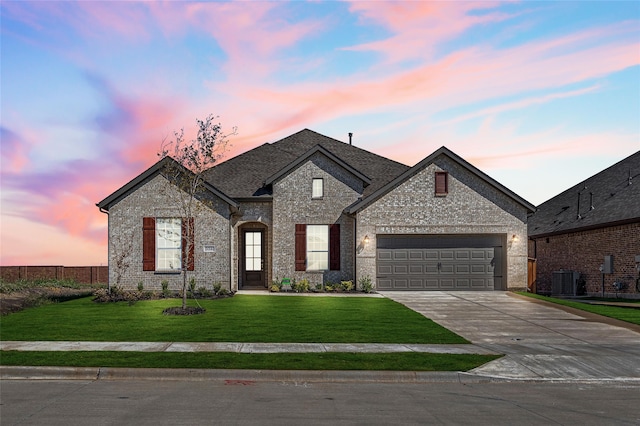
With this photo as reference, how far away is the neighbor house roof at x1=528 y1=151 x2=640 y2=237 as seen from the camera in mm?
29469

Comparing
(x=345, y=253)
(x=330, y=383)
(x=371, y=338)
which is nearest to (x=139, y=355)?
(x=330, y=383)

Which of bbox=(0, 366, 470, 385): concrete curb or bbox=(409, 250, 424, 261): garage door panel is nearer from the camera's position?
bbox=(0, 366, 470, 385): concrete curb

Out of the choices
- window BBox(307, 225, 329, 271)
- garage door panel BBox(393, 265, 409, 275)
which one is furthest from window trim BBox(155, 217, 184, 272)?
garage door panel BBox(393, 265, 409, 275)

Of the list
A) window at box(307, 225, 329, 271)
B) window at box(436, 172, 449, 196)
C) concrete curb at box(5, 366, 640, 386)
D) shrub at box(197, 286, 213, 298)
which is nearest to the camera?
concrete curb at box(5, 366, 640, 386)

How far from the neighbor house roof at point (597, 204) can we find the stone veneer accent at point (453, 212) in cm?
542

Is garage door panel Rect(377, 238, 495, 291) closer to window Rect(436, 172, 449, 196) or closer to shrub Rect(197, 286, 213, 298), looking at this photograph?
window Rect(436, 172, 449, 196)

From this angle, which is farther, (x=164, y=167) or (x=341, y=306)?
(x=164, y=167)

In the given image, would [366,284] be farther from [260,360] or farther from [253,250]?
[260,360]

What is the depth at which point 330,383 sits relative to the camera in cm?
1016

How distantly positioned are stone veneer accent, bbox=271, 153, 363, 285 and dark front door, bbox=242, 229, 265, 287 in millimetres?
1645

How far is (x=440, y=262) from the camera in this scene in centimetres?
2773

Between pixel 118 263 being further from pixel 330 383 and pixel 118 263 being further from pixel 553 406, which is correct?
pixel 553 406

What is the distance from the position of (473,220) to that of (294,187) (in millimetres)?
8587

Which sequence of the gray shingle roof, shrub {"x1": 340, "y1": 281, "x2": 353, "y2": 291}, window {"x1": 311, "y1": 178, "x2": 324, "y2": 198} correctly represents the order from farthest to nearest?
1. the gray shingle roof
2. window {"x1": 311, "y1": 178, "x2": 324, "y2": 198}
3. shrub {"x1": 340, "y1": 281, "x2": 353, "y2": 291}
